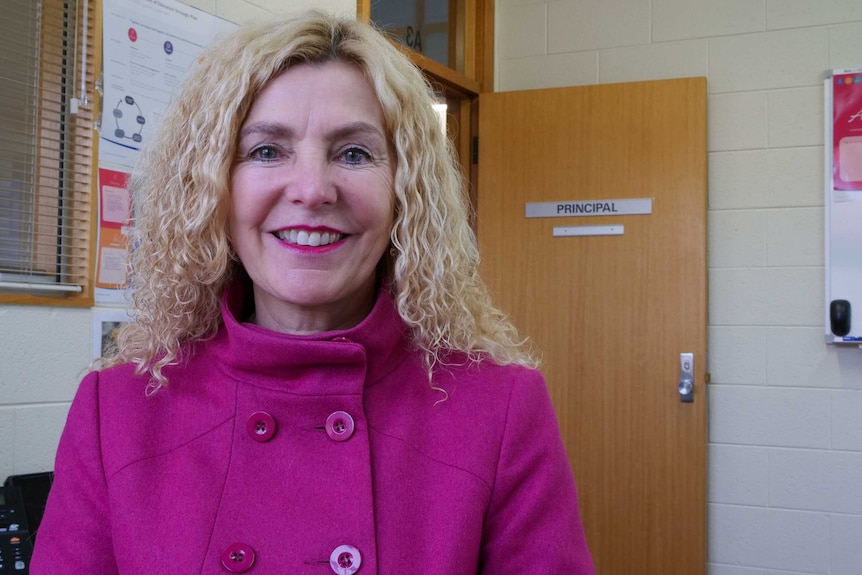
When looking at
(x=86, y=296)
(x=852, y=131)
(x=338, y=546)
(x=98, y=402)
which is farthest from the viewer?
(x=852, y=131)

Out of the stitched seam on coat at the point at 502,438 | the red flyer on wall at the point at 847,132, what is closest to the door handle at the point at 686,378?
the red flyer on wall at the point at 847,132

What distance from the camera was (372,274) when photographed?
118 centimetres

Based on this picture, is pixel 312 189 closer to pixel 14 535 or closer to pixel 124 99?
pixel 14 535

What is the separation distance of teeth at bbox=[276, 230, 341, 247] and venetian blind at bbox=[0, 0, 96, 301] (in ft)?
2.68

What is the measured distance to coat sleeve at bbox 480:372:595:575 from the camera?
1.04 metres

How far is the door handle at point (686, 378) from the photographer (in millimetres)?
3137

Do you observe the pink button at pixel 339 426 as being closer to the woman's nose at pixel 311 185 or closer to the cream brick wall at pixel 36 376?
the woman's nose at pixel 311 185

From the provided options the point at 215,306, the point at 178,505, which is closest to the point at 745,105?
the point at 215,306

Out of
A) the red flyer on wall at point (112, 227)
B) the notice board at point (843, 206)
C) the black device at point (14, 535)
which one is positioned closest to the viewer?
the black device at point (14, 535)

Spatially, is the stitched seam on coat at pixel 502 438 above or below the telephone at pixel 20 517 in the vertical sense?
above

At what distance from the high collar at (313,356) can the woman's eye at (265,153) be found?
20 cm

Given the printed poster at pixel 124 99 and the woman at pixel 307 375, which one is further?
the printed poster at pixel 124 99

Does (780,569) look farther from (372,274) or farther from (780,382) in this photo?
(372,274)

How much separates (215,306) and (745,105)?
8.45ft
